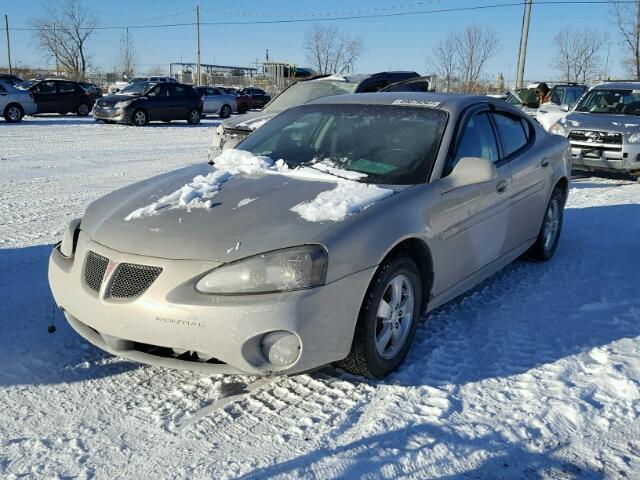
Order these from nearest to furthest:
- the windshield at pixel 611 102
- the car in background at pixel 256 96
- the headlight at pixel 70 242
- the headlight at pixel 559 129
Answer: the headlight at pixel 70 242 < the headlight at pixel 559 129 < the windshield at pixel 611 102 < the car in background at pixel 256 96

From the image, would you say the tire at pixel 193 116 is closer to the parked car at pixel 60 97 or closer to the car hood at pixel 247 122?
the parked car at pixel 60 97

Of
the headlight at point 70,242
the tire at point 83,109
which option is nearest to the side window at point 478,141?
the headlight at point 70,242

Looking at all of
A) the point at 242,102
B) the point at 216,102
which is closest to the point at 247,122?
the point at 216,102

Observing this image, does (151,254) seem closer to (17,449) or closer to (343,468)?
(17,449)

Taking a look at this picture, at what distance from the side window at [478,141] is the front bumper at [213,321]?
1.45 meters

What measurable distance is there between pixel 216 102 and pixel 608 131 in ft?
65.9

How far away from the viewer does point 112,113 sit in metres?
20.0

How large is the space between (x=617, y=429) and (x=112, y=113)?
19.5m

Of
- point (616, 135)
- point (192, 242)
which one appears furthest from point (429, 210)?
point (616, 135)

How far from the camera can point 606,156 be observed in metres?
10.2

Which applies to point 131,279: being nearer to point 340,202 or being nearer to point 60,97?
point 340,202

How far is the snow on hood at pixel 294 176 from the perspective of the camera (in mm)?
3258

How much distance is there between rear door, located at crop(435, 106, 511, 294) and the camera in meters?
3.80

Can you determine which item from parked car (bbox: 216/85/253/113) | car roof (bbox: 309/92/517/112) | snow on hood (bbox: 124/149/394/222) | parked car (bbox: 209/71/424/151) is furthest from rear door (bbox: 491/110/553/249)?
parked car (bbox: 216/85/253/113)
